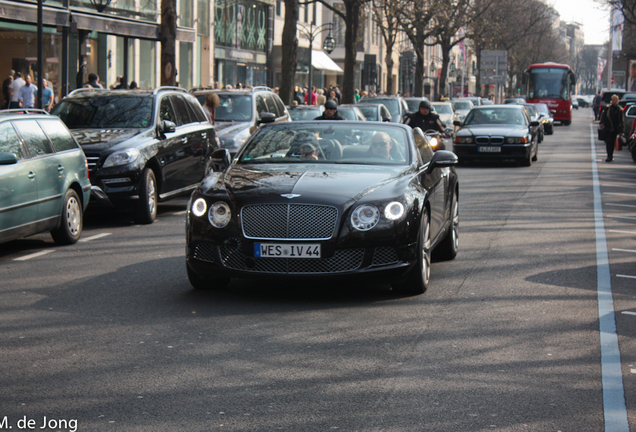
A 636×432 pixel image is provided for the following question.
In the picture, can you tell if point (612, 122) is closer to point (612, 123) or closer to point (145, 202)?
point (612, 123)

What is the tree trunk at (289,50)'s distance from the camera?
95.8 ft

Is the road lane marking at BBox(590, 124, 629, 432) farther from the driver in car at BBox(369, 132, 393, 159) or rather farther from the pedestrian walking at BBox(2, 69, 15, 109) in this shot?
the pedestrian walking at BBox(2, 69, 15, 109)

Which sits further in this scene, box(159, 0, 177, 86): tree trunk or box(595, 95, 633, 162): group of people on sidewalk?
box(595, 95, 633, 162): group of people on sidewalk

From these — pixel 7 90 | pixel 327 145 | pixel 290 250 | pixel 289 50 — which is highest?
pixel 289 50

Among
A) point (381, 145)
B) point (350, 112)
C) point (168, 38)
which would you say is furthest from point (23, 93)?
point (381, 145)

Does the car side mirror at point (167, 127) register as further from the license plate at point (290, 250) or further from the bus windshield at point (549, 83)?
the bus windshield at point (549, 83)

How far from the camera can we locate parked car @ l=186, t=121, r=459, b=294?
7.05 metres

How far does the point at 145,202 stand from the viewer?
41.0 feet

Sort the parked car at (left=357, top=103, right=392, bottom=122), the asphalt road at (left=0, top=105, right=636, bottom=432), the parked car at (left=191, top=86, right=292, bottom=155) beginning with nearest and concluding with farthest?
1. the asphalt road at (left=0, top=105, right=636, bottom=432)
2. the parked car at (left=191, top=86, right=292, bottom=155)
3. the parked car at (left=357, top=103, right=392, bottom=122)

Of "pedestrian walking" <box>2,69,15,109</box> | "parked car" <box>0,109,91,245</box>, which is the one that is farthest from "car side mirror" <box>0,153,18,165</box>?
"pedestrian walking" <box>2,69,15,109</box>

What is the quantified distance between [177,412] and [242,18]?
142ft

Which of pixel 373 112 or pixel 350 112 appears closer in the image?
pixel 350 112

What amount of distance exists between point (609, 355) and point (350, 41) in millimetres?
30489

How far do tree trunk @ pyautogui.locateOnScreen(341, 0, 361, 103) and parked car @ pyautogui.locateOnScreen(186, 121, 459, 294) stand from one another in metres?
27.9
